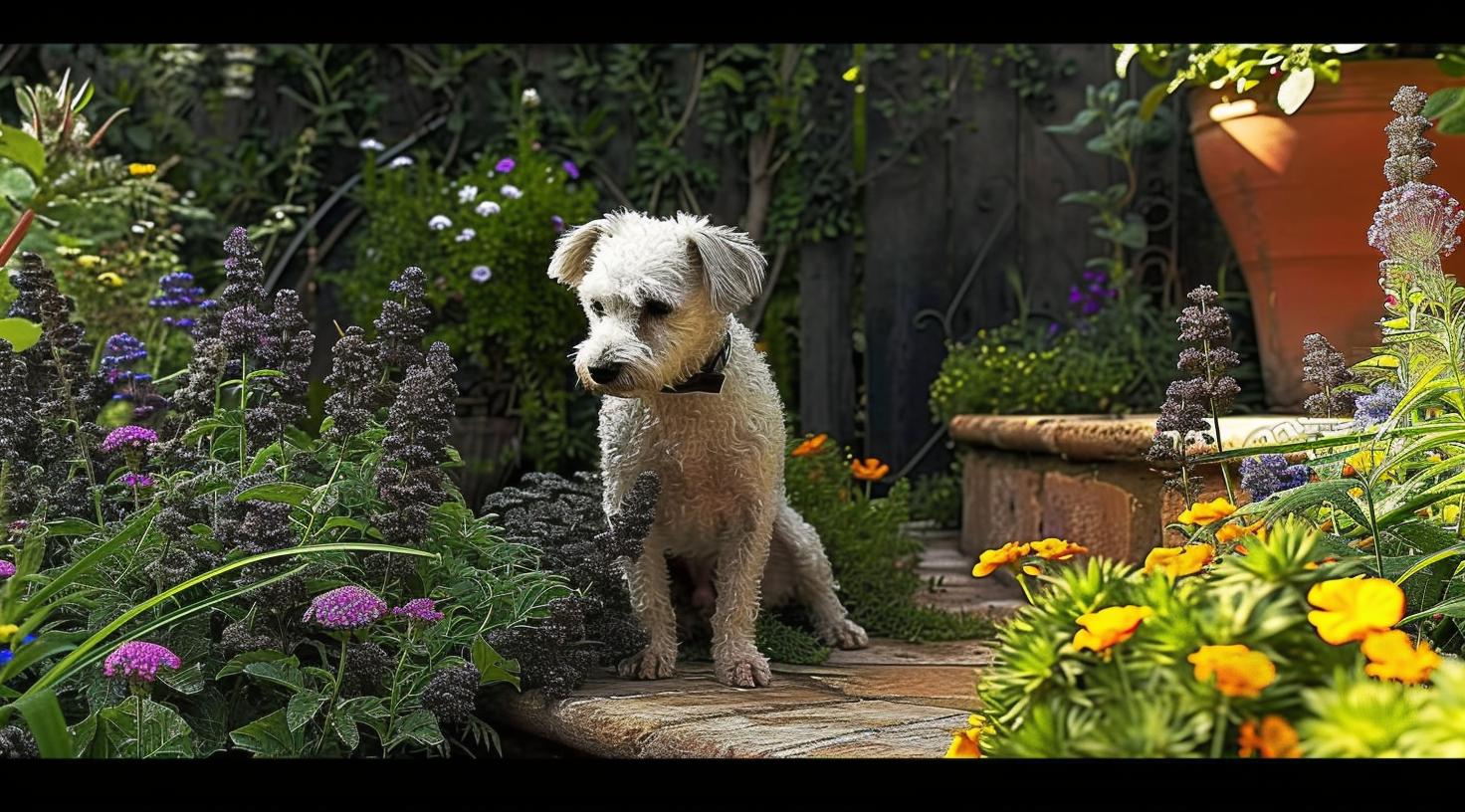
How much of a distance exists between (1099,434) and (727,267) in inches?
67.3

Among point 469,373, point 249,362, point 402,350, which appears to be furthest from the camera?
point 469,373

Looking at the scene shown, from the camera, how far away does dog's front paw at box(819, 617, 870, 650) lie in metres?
3.43

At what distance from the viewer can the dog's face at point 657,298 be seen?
8.14ft

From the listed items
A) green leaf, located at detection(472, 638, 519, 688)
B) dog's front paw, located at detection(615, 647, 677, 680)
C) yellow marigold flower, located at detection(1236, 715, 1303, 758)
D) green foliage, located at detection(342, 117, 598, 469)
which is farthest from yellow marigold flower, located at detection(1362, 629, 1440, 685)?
green foliage, located at detection(342, 117, 598, 469)

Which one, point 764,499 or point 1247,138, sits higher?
point 1247,138

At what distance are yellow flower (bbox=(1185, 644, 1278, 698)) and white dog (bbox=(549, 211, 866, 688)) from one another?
138 centimetres

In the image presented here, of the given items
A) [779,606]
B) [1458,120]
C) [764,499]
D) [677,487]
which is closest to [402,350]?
[677,487]

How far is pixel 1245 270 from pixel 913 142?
182 cm

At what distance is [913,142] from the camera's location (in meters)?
6.23

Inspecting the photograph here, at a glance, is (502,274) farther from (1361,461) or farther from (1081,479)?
(1361,461)

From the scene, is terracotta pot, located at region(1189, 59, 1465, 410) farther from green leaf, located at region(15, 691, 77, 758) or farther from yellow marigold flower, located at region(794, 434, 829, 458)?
green leaf, located at region(15, 691, 77, 758)

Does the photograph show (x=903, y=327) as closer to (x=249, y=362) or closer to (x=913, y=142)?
(x=913, y=142)

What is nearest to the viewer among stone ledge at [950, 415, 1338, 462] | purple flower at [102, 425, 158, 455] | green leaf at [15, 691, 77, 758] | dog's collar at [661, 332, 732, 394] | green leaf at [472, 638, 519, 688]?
green leaf at [15, 691, 77, 758]

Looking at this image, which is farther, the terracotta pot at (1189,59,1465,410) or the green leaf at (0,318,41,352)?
the terracotta pot at (1189,59,1465,410)
